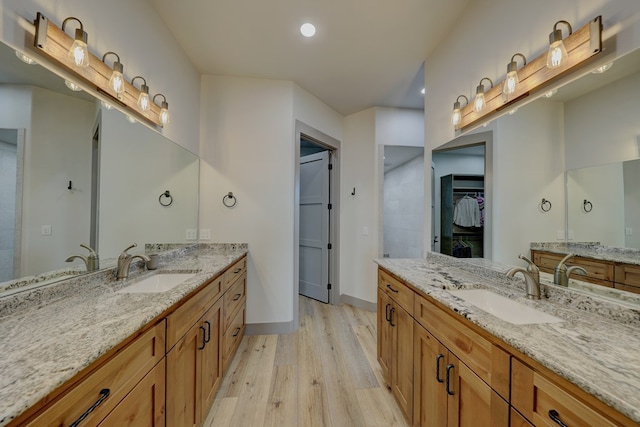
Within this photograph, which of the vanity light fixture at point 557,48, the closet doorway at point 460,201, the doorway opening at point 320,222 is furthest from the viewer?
the doorway opening at point 320,222

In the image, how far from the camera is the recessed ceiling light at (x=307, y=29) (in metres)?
1.96

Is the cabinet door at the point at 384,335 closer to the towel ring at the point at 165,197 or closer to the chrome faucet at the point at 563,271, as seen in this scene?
the chrome faucet at the point at 563,271

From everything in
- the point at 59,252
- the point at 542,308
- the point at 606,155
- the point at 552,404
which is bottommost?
the point at 552,404

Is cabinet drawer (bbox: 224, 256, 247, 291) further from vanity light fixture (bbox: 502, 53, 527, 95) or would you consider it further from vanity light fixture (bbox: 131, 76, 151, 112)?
vanity light fixture (bbox: 502, 53, 527, 95)

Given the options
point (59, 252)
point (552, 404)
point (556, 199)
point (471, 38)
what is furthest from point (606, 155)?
point (59, 252)

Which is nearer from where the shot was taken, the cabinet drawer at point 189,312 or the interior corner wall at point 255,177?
the cabinet drawer at point 189,312

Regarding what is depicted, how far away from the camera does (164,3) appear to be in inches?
70.1

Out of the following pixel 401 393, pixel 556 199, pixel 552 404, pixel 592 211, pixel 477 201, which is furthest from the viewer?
pixel 477 201

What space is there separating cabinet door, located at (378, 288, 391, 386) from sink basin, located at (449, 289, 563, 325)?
61 cm

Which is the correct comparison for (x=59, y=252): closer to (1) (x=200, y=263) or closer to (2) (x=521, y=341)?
(1) (x=200, y=263)

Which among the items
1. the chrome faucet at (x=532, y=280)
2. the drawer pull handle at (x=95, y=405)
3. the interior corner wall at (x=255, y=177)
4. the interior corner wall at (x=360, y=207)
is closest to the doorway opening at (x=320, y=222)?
the interior corner wall at (x=360, y=207)

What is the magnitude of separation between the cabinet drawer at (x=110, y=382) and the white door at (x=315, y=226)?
2.69 m

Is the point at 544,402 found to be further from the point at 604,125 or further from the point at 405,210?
the point at 405,210

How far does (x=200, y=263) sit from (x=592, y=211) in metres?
2.37
